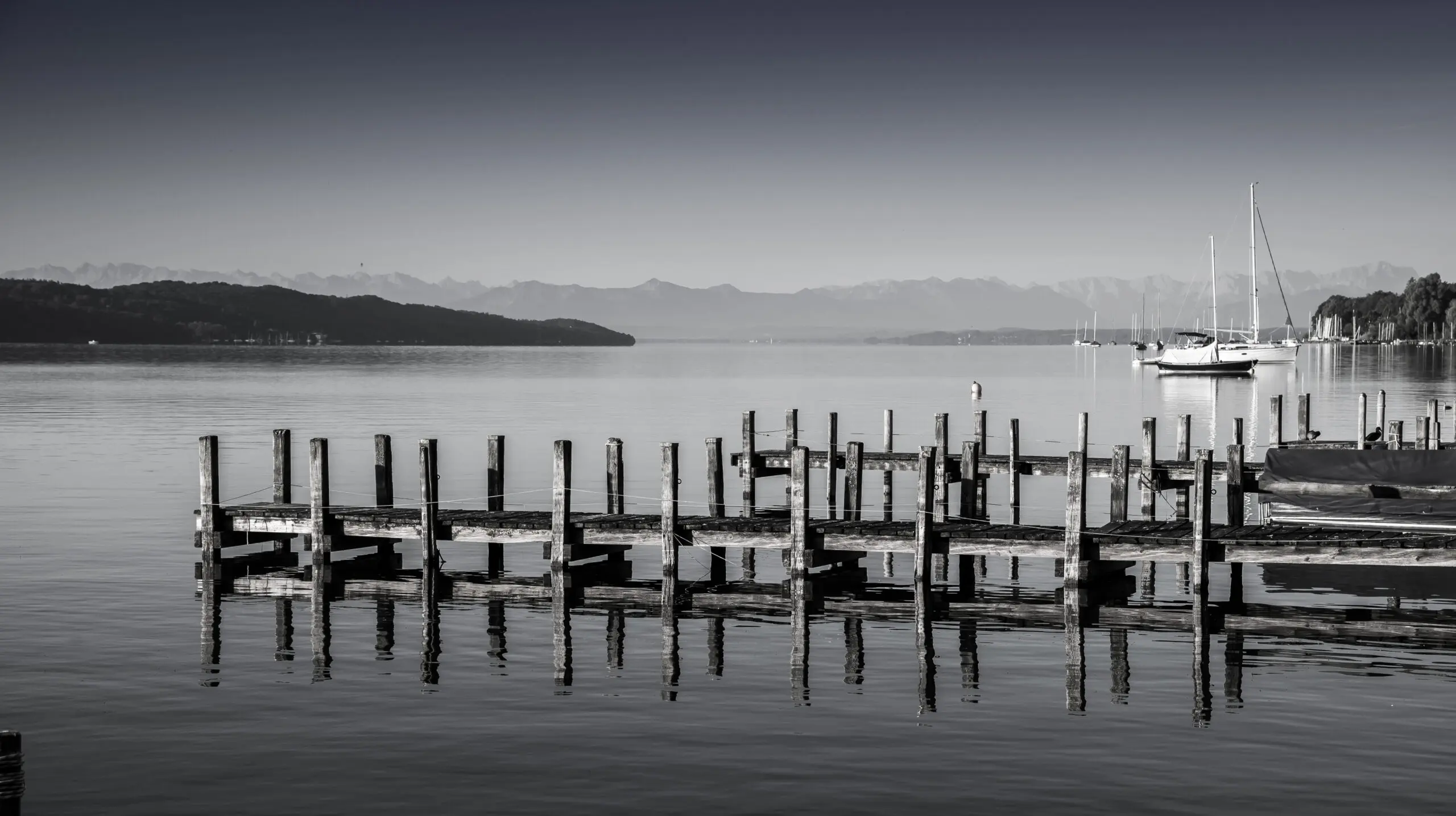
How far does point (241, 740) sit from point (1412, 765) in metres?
14.2

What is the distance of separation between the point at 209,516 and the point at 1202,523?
1837 centimetres

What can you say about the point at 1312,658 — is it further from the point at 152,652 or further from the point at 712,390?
the point at 712,390

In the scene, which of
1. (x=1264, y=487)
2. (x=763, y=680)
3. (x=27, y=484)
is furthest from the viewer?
→ (x=27, y=484)

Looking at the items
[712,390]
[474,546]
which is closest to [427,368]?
[712,390]

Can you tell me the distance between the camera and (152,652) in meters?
23.7

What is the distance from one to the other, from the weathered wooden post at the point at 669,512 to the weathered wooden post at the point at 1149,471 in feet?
45.8

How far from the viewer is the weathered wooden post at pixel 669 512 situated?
25.4 m

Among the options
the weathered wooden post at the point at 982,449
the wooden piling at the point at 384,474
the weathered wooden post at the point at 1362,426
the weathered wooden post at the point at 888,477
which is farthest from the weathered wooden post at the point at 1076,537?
the weathered wooden post at the point at 1362,426

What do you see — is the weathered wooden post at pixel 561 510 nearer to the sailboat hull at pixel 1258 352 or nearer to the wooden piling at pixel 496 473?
the wooden piling at pixel 496 473

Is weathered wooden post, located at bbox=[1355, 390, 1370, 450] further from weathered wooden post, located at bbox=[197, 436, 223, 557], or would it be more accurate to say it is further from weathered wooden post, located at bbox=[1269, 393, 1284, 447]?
weathered wooden post, located at bbox=[197, 436, 223, 557]

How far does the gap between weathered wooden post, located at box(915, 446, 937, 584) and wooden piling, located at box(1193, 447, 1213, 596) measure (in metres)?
4.21

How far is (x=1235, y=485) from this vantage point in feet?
103

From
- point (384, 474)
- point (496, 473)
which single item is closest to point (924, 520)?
point (496, 473)

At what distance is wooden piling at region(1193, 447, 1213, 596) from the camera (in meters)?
23.4
